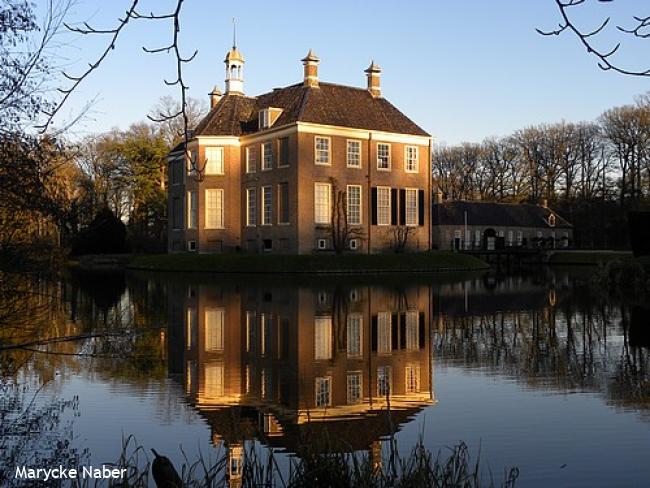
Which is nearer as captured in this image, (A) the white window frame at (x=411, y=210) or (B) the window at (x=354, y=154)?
(B) the window at (x=354, y=154)

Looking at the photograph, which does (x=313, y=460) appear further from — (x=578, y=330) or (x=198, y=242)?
(x=198, y=242)

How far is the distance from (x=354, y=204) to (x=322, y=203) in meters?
2.19

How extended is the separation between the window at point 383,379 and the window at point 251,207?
32.8 meters

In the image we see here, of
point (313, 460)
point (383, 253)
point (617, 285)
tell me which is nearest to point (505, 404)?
point (313, 460)

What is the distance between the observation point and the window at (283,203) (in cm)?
4041

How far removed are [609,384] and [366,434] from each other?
4.46m

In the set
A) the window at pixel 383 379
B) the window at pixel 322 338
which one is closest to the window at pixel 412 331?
the window at pixel 322 338

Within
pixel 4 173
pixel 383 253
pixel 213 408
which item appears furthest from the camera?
pixel 383 253

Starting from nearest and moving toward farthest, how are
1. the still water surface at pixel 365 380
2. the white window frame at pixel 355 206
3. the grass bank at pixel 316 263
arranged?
the still water surface at pixel 365 380 < the grass bank at pixel 316 263 < the white window frame at pixel 355 206

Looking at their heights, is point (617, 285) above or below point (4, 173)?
below

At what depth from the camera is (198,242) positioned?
43750mm

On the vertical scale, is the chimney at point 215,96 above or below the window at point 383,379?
above

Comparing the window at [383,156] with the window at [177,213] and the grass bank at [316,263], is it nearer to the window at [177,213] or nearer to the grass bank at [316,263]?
the grass bank at [316,263]

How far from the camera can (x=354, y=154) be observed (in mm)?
41750
